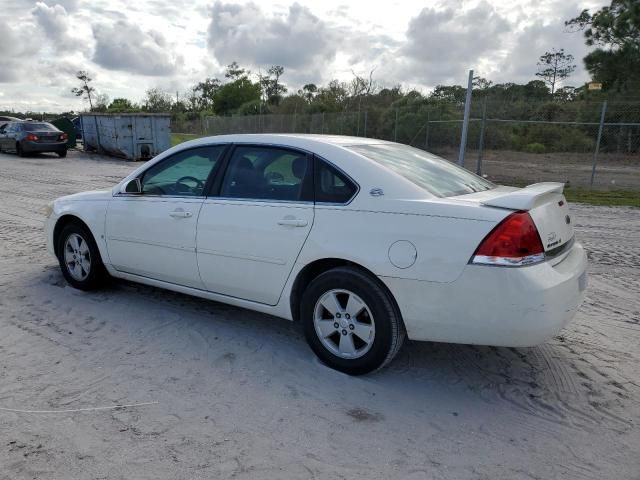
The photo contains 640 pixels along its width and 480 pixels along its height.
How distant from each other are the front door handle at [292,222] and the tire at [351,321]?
1.24 feet

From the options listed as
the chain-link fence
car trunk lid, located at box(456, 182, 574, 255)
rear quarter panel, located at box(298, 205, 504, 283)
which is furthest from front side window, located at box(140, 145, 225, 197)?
the chain-link fence

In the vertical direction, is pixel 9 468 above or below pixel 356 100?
below

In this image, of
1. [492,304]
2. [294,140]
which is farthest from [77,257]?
[492,304]

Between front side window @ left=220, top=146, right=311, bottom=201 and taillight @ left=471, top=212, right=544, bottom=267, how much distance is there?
129cm

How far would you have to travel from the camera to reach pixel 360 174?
369cm

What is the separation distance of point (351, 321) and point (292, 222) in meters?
0.78

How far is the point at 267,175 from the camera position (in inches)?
164

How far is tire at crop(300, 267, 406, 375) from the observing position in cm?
349

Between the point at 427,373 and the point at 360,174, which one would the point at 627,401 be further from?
the point at 360,174

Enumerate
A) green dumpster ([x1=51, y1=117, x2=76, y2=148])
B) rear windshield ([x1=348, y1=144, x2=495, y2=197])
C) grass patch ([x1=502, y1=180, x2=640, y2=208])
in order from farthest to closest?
green dumpster ([x1=51, y1=117, x2=76, y2=148])
grass patch ([x1=502, y1=180, x2=640, y2=208])
rear windshield ([x1=348, y1=144, x2=495, y2=197])

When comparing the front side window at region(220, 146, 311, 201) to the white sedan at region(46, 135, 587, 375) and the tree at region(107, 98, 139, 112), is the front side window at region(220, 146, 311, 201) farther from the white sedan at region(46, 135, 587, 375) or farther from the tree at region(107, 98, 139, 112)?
the tree at region(107, 98, 139, 112)

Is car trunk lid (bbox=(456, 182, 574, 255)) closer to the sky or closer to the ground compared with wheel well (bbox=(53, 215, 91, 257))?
closer to the sky

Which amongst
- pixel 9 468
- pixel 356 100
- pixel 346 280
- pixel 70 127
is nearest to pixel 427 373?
pixel 346 280

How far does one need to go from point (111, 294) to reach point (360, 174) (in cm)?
299
